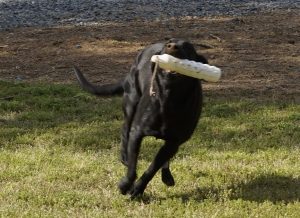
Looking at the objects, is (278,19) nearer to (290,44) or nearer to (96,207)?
(290,44)

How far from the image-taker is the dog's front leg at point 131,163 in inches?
230

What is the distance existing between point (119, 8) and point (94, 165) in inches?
472

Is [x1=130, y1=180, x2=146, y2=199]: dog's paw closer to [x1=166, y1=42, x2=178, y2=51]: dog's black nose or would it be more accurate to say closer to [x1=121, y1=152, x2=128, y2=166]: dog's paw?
[x1=121, y1=152, x2=128, y2=166]: dog's paw

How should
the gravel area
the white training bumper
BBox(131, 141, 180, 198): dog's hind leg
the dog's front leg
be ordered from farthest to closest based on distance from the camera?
the gravel area → the dog's front leg → BBox(131, 141, 180, 198): dog's hind leg → the white training bumper

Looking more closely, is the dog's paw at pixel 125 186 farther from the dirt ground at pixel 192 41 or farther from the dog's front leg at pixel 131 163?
the dirt ground at pixel 192 41

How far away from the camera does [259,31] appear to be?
46.4ft

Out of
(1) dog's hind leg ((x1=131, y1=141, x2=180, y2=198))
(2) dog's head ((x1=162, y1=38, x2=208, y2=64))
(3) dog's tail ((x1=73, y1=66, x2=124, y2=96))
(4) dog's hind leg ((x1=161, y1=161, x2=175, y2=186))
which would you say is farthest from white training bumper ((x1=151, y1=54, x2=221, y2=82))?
(3) dog's tail ((x1=73, y1=66, x2=124, y2=96))

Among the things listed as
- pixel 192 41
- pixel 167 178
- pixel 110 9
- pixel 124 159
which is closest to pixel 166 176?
pixel 167 178

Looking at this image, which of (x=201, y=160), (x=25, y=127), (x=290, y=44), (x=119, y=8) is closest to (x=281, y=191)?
→ (x=201, y=160)

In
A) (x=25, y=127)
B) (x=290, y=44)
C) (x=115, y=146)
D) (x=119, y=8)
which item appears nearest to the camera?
(x=115, y=146)

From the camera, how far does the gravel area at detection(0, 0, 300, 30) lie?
16.4 m

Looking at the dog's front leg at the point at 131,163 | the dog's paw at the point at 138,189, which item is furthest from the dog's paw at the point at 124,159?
the dog's paw at the point at 138,189

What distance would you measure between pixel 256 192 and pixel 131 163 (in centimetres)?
115

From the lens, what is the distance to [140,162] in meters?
6.88
